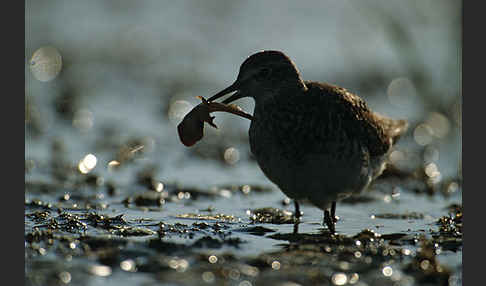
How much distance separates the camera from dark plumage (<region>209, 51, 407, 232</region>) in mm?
6207

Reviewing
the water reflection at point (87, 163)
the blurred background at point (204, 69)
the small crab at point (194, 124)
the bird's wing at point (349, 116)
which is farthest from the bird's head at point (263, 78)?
the water reflection at point (87, 163)

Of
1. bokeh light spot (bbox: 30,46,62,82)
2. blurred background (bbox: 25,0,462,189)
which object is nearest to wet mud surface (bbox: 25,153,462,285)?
blurred background (bbox: 25,0,462,189)

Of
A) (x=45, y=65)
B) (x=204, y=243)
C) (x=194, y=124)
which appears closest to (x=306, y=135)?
(x=194, y=124)

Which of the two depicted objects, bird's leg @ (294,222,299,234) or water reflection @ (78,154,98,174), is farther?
water reflection @ (78,154,98,174)

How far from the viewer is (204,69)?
12.5 m

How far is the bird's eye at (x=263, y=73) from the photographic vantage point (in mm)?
6590

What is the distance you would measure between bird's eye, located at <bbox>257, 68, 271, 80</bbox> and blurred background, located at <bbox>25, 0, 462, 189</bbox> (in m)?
2.13

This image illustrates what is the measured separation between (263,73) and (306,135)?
778 millimetres

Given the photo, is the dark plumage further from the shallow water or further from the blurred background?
the blurred background

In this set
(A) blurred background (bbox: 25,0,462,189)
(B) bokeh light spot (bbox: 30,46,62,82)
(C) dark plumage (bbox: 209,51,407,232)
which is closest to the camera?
(C) dark plumage (bbox: 209,51,407,232)

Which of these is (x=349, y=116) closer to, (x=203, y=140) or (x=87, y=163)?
(x=87, y=163)

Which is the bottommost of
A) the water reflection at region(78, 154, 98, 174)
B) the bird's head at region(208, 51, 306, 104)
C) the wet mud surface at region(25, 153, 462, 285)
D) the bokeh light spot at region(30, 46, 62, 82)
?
the wet mud surface at region(25, 153, 462, 285)

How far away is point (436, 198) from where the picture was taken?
8.13m

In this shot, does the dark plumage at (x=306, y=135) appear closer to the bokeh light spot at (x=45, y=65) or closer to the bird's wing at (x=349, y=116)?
the bird's wing at (x=349, y=116)
